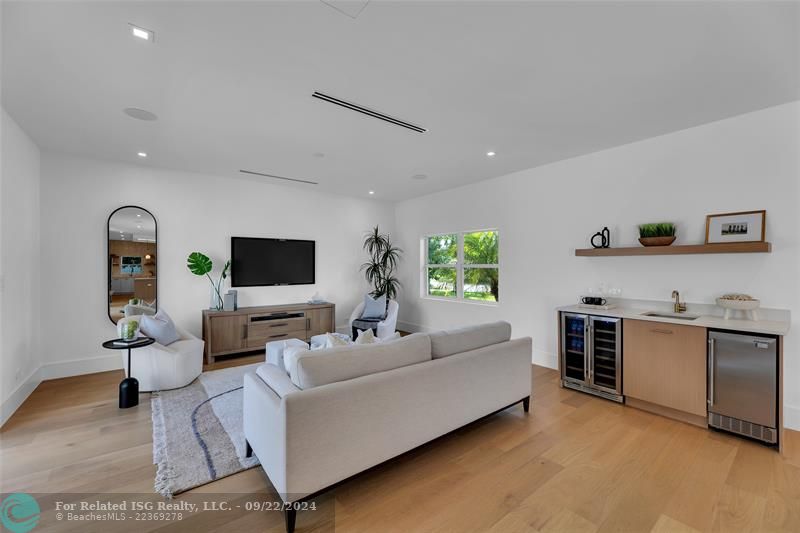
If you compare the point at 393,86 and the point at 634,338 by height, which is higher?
the point at 393,86

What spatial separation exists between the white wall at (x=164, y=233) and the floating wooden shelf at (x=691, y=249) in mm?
4303

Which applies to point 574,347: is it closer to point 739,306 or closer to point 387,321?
point 739,306

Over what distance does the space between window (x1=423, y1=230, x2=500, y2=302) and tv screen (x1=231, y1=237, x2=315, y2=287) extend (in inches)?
88.5

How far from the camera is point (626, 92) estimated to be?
2.59 m

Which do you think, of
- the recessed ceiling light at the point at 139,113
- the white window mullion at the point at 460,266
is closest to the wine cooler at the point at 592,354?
the white window mullion at the point at 460,266

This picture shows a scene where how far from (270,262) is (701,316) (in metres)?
5.55

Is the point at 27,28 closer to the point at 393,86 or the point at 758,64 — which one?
the point at 393,86

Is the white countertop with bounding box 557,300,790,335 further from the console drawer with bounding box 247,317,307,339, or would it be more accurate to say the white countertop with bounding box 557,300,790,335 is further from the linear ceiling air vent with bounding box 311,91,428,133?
the console drawer with bounding box 247,317,307,339

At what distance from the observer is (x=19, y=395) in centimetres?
321

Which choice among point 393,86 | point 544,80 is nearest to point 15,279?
point 393,86

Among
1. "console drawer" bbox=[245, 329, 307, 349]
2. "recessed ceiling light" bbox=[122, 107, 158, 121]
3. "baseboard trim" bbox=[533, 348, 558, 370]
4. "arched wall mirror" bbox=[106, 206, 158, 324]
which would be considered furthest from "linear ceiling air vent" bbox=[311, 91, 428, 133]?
"console drawer" bbox=[245, 329, 307, 349]

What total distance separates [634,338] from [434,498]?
248 cm

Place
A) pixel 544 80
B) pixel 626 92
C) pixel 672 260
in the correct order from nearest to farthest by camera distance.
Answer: pixel 544 80
pixel 626 92
pixel 672 260

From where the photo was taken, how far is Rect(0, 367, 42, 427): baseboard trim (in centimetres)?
288
